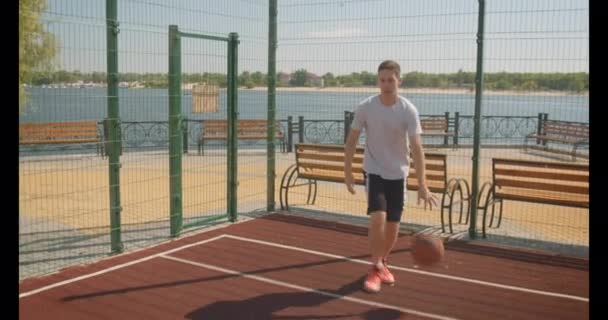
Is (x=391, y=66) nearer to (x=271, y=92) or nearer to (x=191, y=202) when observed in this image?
(x=271, y=92)

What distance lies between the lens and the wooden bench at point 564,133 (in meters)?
15.4

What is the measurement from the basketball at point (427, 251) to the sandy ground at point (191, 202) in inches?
Result: 95.1

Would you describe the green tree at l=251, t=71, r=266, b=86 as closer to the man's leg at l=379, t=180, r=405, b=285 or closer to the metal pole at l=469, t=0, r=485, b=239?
the metal pole at l=469, t=0, r=485, b=239

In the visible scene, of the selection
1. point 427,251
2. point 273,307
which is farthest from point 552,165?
point 273,307

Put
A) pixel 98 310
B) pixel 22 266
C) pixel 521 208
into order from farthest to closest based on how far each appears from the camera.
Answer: pixel 521 208
pixel 22 266
pixel 98 310

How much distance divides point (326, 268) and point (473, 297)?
1475 millimetres

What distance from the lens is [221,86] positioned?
7.97 m

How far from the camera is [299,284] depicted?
5.83 metres

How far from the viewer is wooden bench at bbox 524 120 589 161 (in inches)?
605

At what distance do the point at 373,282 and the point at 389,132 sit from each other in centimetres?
132

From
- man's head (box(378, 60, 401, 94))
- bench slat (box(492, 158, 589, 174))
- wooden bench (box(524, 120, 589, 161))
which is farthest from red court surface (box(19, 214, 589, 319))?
wooden bench (box(524, 120, 589, 161))

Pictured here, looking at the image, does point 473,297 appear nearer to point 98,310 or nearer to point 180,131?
point 98,310
